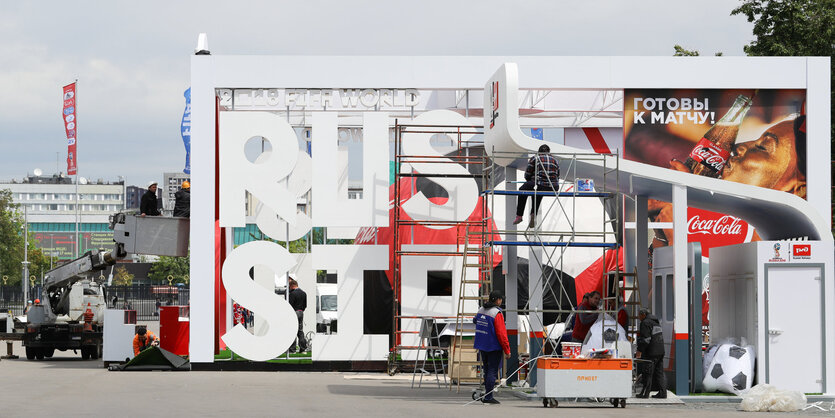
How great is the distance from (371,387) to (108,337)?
8.53 m

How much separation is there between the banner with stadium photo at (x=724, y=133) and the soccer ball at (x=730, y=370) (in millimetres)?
7603

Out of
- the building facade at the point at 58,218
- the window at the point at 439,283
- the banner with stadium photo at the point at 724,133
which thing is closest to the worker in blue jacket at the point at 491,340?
the window at the point at 439,283

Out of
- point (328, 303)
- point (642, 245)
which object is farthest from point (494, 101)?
point (328, 303)

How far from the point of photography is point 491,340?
59.0 ft

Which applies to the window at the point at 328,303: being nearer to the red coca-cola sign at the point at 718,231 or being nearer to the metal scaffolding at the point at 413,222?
the metal scaffolding at the point at 413,222

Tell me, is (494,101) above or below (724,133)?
below

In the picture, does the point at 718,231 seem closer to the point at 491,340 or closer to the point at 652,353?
the point at 652,353

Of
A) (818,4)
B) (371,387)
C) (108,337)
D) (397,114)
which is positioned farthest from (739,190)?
(818,4)

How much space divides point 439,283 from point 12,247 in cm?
5546

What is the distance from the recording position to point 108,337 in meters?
26.7

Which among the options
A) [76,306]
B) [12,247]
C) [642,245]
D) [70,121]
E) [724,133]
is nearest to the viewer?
[642,245]

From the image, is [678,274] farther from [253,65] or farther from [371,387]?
[253,65]

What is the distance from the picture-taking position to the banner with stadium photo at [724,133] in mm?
26031

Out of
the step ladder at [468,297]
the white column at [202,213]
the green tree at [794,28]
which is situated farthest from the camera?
the green tree at [794,28]
